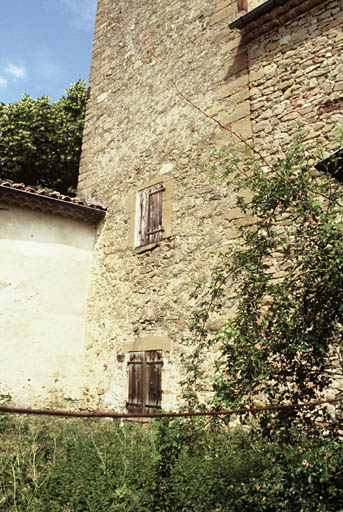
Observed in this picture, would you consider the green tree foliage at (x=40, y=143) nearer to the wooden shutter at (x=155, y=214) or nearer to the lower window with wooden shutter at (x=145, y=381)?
the wooden shutter at (x=155, y=214)

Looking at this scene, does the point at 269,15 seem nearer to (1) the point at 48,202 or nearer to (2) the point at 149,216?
(2) the point at 149,216

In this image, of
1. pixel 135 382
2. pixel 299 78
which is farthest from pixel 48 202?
pixel 299 78

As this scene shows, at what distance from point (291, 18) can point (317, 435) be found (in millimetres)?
5609

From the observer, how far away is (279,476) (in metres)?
2.78

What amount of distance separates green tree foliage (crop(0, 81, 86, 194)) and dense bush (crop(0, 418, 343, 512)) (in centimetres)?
964

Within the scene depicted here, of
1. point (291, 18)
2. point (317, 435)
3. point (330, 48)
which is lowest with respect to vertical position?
point (317, 435)

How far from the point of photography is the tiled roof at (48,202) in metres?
7.29

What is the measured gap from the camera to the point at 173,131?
750cm

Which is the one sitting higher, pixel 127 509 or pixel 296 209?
pixel 296 209

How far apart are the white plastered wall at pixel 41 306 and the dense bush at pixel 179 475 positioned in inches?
89.6

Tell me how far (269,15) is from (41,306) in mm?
5813

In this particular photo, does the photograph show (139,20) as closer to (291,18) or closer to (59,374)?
(291,18)

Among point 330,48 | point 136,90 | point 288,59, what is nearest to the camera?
point 330,48

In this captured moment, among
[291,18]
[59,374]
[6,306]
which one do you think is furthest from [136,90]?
[59,374]
